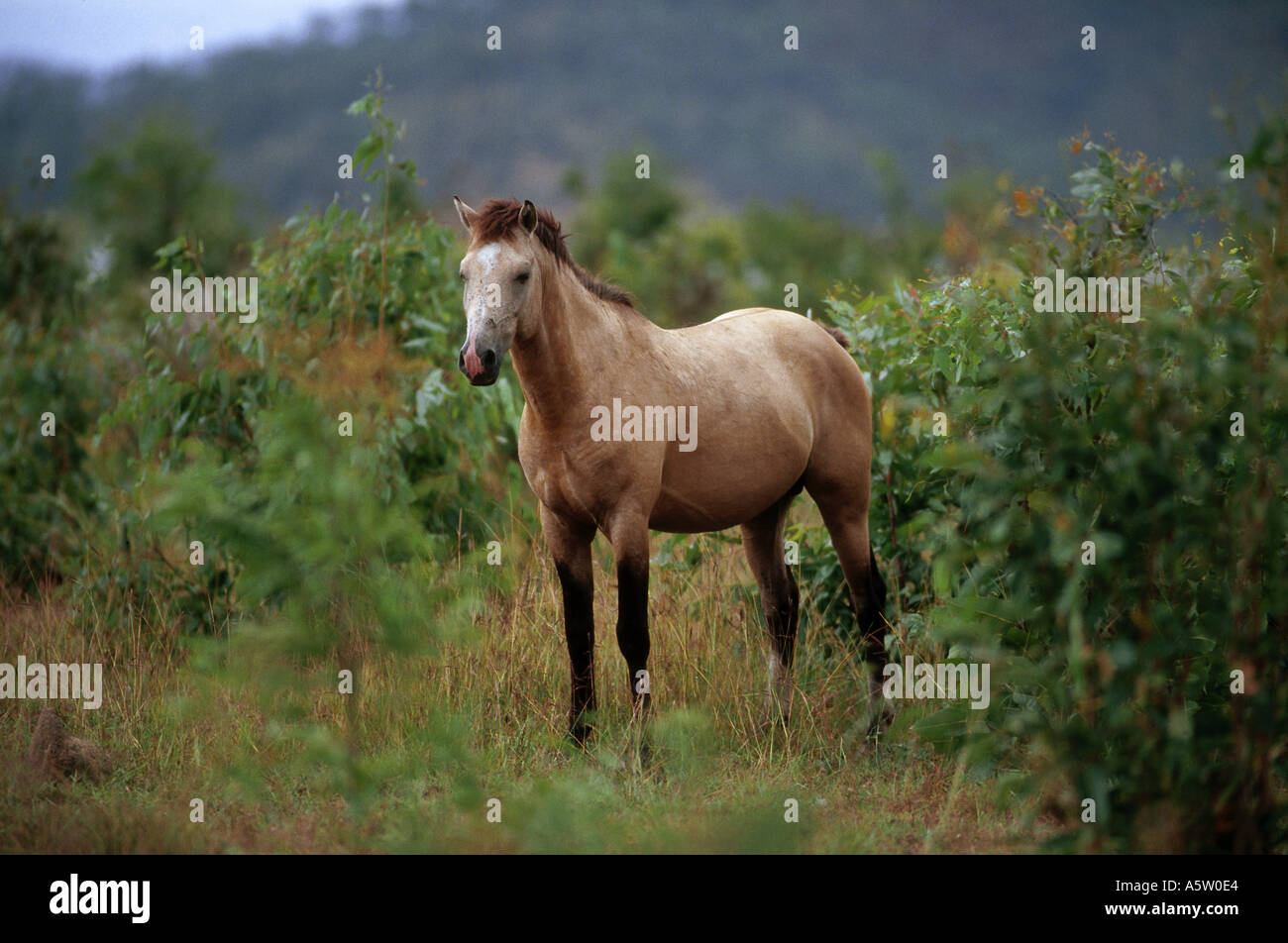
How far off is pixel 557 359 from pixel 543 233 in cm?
63

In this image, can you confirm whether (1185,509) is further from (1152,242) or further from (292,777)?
(292,777)

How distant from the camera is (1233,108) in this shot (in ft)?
12.6

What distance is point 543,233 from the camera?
5.32 m

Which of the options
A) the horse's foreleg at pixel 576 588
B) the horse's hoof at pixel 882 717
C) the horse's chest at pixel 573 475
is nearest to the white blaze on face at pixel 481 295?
the horse's chest at pixel 573 475

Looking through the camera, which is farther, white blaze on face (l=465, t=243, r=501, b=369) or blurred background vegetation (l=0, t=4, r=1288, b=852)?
white blaze on face (l=465, t=243, r=501, b=369)

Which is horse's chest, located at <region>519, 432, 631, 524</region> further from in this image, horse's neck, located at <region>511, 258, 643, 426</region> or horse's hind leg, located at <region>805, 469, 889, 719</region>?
horse's hind leg, located at <region>805, 469, 889, 719</region>

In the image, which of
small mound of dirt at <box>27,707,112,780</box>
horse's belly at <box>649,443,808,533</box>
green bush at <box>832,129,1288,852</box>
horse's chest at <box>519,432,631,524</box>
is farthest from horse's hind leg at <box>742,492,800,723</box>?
small mound of dirt at <box>27,707,112,780</box>

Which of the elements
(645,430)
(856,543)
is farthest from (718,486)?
(856,543)

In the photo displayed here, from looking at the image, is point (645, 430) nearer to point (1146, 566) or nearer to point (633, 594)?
point (633, 594)

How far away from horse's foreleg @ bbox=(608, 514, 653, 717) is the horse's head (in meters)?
1.00

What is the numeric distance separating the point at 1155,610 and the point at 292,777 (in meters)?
3.79

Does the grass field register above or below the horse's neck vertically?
below

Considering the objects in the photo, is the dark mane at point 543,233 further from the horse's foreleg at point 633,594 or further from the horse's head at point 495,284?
the horse's foreleg at point 633,594

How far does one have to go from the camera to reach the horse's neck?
5.22 meters
